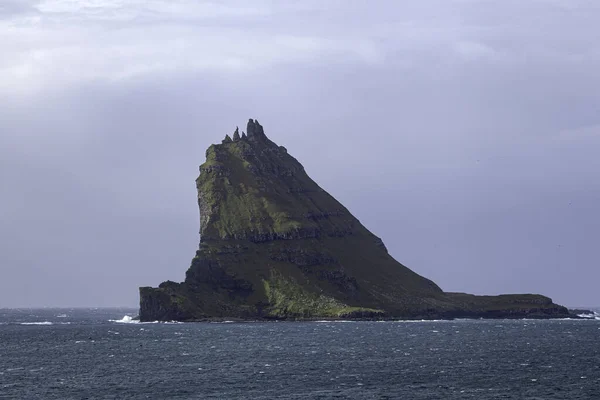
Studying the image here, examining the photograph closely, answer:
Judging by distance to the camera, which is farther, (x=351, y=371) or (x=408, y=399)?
(x=351, y=371)

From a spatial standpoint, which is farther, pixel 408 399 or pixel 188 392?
pixel 188 392

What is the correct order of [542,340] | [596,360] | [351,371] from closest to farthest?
[351,371], [596,360], [542,340]

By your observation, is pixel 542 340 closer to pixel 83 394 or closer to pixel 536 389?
pixel 536 389

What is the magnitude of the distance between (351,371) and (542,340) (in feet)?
256

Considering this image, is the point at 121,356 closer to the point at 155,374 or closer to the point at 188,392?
the point at 155,374

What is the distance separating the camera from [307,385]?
11875cm

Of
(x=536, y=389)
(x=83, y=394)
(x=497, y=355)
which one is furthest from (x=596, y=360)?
(x=83, y=394)

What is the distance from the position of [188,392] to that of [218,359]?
39.9m

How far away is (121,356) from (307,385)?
53.7 metres

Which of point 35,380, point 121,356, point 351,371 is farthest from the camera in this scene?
point 121,356

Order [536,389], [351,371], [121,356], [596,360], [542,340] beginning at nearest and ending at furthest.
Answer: [536,389]
[351,371]
[596,360]
[121,356]
[542,340]

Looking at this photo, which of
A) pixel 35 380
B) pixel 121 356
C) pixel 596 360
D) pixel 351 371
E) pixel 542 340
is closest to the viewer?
pixel 35 380

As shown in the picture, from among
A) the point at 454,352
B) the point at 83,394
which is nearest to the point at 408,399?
Answer: the point at 83,394

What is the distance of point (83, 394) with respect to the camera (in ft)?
366
